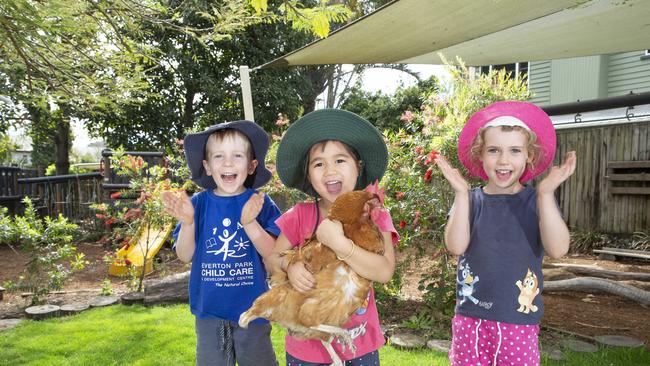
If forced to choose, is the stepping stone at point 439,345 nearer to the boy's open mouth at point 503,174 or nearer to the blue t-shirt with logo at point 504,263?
the blue t-shirt with logo at point 504,263

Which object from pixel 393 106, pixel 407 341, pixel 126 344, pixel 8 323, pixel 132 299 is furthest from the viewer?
pixel 393 106

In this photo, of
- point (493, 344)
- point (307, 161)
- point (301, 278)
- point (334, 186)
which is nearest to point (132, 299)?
point (307, 161)

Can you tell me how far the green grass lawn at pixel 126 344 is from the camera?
357cm

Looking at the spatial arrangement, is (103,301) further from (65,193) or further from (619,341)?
(65,193)

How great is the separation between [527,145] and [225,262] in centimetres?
142

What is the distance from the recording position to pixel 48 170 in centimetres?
1873

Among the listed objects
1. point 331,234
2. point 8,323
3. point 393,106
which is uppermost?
point 393,106

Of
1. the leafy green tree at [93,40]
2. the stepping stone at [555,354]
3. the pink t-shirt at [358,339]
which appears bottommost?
the stepping stone at [555,354]

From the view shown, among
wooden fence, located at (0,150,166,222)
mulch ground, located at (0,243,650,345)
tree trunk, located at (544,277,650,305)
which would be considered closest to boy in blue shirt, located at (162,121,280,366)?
mulch ground, located at (0,243,650,345)

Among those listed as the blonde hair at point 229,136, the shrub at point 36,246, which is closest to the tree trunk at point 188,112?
the shrub at point 36,246

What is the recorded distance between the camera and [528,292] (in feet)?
6.19

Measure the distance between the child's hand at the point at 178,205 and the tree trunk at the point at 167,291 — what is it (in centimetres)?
374

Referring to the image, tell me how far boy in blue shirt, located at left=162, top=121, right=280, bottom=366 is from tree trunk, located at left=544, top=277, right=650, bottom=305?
4.49 metres

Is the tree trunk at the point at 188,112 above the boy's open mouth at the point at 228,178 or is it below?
above
